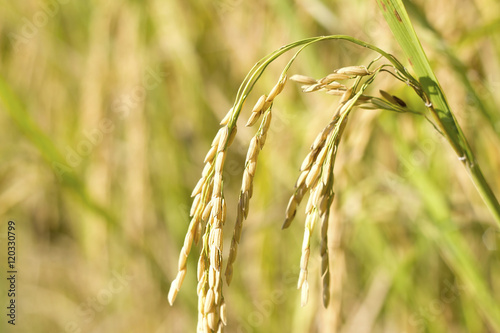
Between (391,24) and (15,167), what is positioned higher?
(15,167)

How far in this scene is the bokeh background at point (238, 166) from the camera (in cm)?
113

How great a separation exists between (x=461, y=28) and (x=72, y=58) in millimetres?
1385

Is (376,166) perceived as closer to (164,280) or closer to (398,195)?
(398,195)

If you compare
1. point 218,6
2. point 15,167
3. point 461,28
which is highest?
point 218,6

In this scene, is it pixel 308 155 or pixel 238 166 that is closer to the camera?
pixel 308 155

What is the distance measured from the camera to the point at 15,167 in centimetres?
190

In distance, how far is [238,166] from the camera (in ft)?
5.86

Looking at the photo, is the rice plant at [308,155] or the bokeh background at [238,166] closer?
the rice plant at [308,155]

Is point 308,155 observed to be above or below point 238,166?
below

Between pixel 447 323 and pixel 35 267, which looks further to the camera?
pixel 35 267

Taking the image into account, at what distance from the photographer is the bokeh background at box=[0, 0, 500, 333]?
113 centimetres

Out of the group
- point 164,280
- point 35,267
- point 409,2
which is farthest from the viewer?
point 35,267

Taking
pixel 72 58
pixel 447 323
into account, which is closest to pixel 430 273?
pixel 447 323

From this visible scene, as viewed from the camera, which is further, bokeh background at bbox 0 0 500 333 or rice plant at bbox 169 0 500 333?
bokeh background at bbox 0 0 500 333
